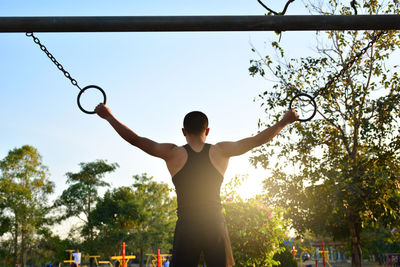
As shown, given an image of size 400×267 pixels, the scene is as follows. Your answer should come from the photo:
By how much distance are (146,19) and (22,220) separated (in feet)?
139

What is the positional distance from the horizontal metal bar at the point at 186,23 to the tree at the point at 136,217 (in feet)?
140

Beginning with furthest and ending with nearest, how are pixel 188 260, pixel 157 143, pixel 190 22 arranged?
pixel 190 22, pixel 157 143, pixel 188 260

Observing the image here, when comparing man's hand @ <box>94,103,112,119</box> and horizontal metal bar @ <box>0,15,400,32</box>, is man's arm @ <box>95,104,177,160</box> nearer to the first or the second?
man's hand @ <box>94,103,112,119</box>

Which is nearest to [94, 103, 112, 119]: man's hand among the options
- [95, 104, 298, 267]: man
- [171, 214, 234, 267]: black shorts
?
[95, 104, 298, 267]: man

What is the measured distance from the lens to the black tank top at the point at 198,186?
2977mm

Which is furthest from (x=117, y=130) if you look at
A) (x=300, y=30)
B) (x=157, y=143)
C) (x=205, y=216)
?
(x=300, y=30)

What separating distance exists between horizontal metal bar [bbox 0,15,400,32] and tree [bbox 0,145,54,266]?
40.2 metres

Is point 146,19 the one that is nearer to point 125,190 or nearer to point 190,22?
point 190,22

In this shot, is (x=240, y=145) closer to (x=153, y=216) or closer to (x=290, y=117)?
(x=290, y=117)

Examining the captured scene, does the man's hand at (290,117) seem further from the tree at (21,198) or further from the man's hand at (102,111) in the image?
the tree at (21,198)

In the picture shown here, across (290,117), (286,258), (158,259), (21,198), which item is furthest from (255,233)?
(21,198)

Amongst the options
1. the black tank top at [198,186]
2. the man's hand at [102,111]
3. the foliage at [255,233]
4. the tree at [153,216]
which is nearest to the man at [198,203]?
the black tank top at [198,186]

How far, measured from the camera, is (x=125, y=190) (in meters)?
48.9

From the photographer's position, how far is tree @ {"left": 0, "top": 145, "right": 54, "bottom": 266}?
40.9 m
